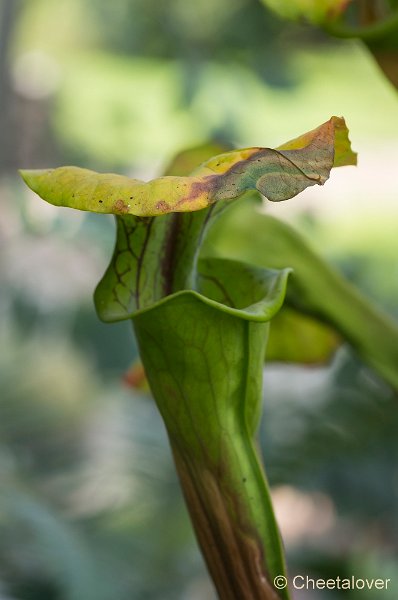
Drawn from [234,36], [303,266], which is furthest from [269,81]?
[303,266]

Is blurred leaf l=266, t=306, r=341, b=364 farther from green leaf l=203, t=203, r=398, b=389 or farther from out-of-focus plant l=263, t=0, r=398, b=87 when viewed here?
out-of-focus plant l=263, t=0, r=398, b=87

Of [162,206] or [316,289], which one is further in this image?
[316,289]

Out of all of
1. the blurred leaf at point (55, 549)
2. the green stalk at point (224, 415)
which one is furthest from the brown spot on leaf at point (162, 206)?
the blurred leaf at point (55, 549)
